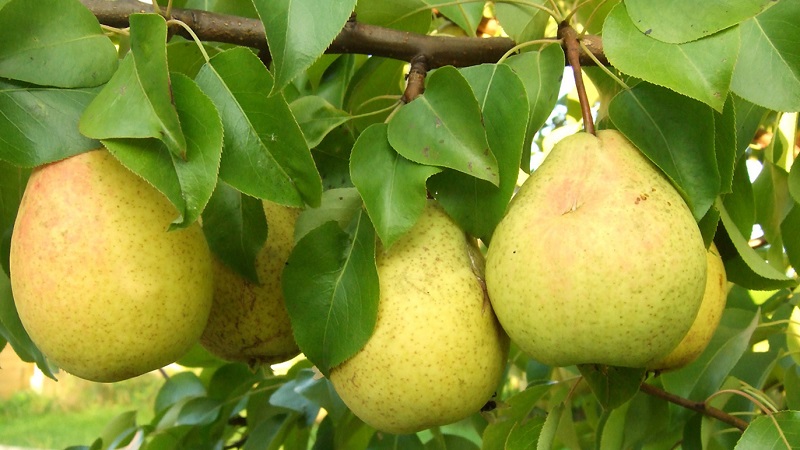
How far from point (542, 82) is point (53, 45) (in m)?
0.55

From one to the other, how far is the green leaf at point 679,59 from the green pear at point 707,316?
0.28m

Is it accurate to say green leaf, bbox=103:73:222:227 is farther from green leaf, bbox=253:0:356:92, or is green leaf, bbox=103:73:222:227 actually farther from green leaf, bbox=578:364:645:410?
green leaf, bbox=578:364:645:410

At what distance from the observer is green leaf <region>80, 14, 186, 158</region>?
0.85 metres

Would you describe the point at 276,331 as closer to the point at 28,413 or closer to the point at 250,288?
the point at 250,288

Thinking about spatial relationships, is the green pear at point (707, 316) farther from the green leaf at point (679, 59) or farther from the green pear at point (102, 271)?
the green pear at point (102, 271)

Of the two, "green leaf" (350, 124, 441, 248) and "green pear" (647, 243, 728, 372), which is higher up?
"green leaf" (350, 124, 441, 248)

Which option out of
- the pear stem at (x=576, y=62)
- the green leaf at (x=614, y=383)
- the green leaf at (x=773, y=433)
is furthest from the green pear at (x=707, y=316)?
the pear stem at (x=576, y=62)

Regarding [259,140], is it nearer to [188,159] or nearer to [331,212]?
[188,159]

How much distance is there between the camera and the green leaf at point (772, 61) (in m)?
0.98

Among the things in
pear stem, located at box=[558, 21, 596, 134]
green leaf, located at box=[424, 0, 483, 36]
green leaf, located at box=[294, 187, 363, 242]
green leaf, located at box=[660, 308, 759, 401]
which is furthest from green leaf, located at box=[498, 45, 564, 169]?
green leaf, located at box=[660, 308, 759, 401]

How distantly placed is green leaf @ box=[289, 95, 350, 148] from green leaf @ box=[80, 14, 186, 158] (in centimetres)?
23

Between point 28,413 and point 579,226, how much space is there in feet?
24.5

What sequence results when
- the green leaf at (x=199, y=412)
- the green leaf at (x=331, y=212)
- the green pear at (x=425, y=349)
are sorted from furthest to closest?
the green leaf at (x=199, y=412) < the green leaf at (x=331, y=212) < the green pear at (x=425, y=349)

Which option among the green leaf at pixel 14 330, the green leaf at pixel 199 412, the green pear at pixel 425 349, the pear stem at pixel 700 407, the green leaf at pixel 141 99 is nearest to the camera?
the green leaf at pixel 141 99
